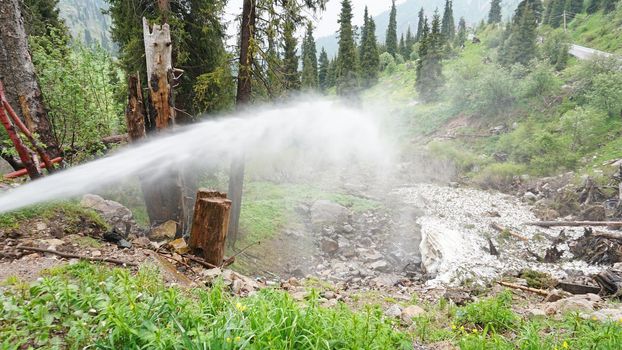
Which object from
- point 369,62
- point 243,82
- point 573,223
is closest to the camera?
point 243,82

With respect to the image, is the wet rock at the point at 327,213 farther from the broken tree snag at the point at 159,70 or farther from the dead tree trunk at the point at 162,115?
the broken tree snag at the point at 159,70

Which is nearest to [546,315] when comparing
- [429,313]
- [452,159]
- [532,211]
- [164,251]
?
[429,313]

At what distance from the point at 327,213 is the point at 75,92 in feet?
27.4

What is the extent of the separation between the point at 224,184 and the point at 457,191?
1189cm

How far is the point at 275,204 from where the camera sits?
494 inches

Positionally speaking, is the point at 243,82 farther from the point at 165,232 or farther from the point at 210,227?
the point at 210,227

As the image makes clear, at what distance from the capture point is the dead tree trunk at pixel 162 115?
6.08 m

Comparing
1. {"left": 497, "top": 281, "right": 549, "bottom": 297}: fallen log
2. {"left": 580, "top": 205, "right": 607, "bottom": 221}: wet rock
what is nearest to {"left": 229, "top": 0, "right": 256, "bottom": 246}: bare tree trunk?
{"left": 497, "top": 281, "right": 549, "bottom": 297}: fallen log

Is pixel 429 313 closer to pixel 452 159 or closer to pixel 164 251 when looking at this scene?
pixel 164 251

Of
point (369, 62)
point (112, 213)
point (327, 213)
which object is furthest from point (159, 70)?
point (369, 62)

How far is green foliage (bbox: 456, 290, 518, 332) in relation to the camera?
3.97m

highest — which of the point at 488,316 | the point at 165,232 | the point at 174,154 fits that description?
the point at 174,154

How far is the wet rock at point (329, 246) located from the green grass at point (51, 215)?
→ 624 cm

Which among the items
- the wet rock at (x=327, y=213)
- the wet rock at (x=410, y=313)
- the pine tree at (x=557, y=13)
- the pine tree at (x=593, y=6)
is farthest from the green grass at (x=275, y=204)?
the pine tree at (x=557, y=13)
